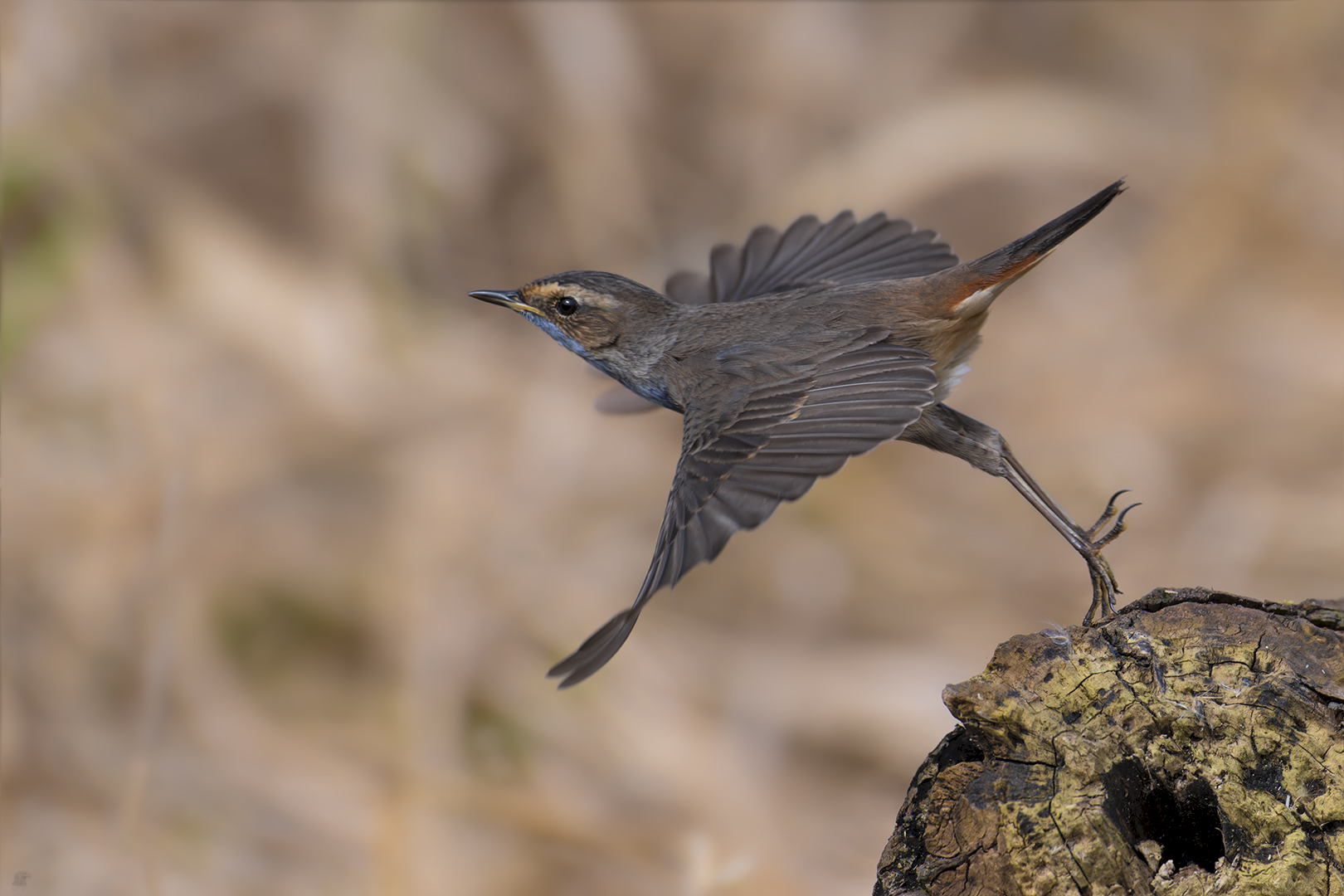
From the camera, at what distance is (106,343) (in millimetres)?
5598

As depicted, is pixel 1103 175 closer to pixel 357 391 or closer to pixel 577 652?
pixel 357 391

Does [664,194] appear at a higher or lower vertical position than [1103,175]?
lower

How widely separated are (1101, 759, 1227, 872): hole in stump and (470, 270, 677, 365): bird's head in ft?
7.14

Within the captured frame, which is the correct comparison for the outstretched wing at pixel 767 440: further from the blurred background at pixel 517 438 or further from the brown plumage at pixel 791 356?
the blurred background at pixel 517 438

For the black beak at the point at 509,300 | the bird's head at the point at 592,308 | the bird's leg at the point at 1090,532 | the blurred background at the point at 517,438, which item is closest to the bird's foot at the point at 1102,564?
the bird's leg at the point at 1090,532

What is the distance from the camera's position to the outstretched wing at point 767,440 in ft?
7.88

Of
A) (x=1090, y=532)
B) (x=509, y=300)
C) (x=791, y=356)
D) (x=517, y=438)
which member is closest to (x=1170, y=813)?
(x=1090, y=532)

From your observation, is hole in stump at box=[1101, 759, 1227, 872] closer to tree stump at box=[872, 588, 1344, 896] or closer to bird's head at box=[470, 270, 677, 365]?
tree stump at box=[872, 588, 1344, 896]

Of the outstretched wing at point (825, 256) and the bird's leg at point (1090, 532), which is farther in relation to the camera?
the outstretched wing at point (825, 256)

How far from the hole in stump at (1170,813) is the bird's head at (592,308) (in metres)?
2.18

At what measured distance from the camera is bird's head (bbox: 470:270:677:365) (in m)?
3.74

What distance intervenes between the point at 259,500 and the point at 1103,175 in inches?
210

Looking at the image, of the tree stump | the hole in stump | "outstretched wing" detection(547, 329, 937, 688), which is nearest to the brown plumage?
"outstretched wing" detection(547, 329, 937, 688)

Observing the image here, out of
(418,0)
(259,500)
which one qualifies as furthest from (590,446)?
(418,0)
